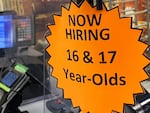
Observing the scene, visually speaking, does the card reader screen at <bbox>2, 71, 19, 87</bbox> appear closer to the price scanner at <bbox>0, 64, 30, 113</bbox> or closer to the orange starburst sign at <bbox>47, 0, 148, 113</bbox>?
the price scanner at <bbox>0, 64, 30, 113</bbox>

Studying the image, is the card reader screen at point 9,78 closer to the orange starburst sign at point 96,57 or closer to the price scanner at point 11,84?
the price scanner at point 11,84

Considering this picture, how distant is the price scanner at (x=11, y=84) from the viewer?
101 cm

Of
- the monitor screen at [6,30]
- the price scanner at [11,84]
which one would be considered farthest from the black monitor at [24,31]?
the price scanner at [11,84]

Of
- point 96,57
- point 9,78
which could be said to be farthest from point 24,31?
point 96,57

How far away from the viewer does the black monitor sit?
1.21 m

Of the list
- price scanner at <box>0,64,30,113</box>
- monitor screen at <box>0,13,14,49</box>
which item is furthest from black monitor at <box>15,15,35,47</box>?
price scanner at <box>0,64,30,113</box>

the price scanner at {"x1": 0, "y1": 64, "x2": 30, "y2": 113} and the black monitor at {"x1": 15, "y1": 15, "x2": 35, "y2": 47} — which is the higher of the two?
the black monitor at {"x1": 15, "y1": 15, "x2": 35, "y2": 47}

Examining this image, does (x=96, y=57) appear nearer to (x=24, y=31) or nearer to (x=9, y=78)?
(x=9, y=78)

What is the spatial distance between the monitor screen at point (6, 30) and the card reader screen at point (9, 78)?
0.72ft

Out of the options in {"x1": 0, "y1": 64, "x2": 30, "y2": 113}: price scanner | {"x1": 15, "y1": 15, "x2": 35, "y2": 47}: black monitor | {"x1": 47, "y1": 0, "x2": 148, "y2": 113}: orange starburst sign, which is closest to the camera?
{"x1": 47, "y1": 0, "x2": 148, "y2": 113}: orange starburst sign

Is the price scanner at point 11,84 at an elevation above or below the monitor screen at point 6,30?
below

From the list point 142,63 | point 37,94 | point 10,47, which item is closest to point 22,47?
point 10,47

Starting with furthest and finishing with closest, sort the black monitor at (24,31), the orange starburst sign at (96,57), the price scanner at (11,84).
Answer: the black monitor at (24,31) < the price scanner at (11,84) < the orange starburst sign at (96,57)

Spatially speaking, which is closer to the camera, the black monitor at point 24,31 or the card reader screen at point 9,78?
the card reader screen at point 9,78
